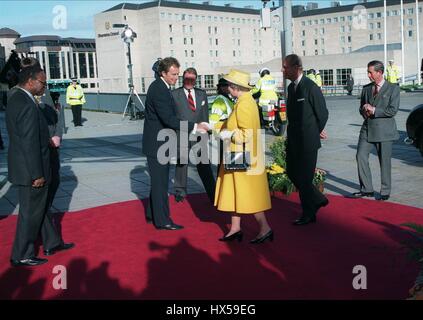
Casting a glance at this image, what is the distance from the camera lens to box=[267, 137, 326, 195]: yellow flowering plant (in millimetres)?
7755

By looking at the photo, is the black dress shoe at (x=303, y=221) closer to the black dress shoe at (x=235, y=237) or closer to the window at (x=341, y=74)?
the black dress shoe at (x=235, y=237)

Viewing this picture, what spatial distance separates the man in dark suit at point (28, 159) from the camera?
200 inches

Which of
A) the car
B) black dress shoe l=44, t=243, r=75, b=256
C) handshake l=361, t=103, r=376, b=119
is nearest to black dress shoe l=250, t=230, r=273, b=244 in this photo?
black dress shoe l=44, t=243, r=75, b=256

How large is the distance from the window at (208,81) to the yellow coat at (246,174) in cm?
10468

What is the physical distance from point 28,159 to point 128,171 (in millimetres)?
5401

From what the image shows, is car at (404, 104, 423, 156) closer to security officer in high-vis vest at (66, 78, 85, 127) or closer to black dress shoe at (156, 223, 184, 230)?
black dress shoe at (156, 223, 184, 230)

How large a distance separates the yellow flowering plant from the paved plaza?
0.52 m

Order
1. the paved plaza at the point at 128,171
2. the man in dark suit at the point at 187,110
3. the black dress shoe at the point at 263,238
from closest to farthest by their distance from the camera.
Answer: the black dress shoe at the point at 263,238, the man in dark suit at the point at 187,110, the paved plaza at the point at 128,171

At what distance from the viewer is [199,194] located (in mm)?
8430

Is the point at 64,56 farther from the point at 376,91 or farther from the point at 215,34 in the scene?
the point at 376,91

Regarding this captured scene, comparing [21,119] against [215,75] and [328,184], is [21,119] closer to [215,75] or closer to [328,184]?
[328,184]

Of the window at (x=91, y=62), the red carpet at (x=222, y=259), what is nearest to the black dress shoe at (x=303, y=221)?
the red carpet at (x=222, y=259)

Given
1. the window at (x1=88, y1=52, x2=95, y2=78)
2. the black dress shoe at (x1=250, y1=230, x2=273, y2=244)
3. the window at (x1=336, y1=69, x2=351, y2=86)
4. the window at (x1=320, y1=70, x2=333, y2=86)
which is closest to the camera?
the black dress shoe at (x1=250, y1=230, x2=273, y2=244)
